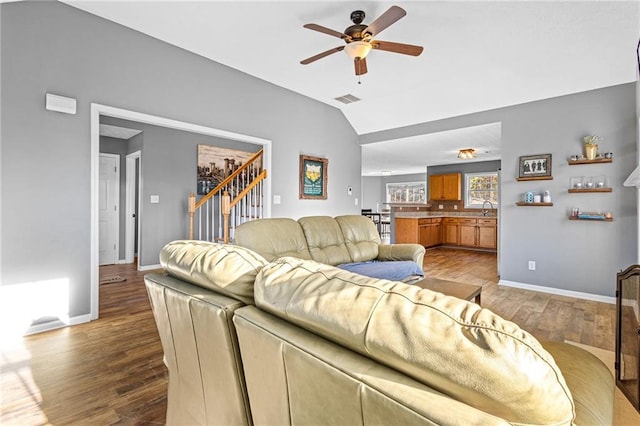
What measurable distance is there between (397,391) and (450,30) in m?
3.50

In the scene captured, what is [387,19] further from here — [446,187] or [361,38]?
[446,187]

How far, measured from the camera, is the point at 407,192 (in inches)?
498

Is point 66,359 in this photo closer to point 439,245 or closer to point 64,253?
point 64,253

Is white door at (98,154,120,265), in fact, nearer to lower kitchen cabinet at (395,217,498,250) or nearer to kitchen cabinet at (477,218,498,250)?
lower kitchen cabinet at (395,217,498,250)

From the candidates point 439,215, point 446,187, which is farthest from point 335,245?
point 446,187

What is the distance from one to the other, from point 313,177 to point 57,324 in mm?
3575

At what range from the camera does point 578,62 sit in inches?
136

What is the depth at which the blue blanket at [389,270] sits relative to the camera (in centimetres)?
287

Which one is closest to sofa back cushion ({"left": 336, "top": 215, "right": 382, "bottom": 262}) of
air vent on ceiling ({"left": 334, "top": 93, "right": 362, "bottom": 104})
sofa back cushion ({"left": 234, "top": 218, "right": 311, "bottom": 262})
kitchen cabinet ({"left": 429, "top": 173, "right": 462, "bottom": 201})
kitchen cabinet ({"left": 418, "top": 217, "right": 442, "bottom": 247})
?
sofa back cushion ({"left": 234, "top": 218, "right": 311, "bottom": 262})

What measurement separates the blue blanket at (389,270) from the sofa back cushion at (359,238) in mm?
290

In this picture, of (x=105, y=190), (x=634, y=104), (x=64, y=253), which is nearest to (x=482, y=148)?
(x=634, y=104)

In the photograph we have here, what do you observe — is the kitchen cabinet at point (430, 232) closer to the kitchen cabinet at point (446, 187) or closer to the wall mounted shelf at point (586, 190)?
the kitchen cabinet at point (446, 187)

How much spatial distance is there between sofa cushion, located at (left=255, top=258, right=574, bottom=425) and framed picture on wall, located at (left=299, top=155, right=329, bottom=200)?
423 cm

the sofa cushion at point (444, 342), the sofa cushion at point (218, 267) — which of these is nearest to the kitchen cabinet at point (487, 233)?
the sofa cushion at point (218, 267)
